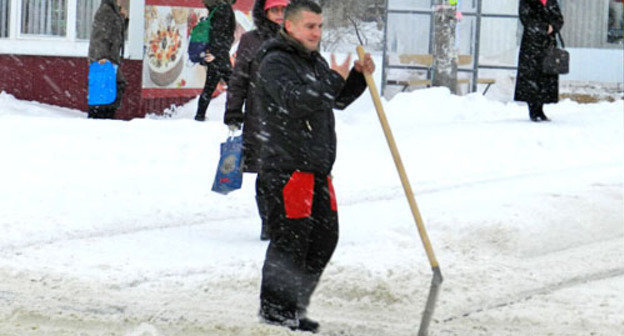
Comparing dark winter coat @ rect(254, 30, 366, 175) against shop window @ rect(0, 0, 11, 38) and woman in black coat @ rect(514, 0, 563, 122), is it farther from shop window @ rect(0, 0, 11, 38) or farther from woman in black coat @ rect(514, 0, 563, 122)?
shop window @ rect(0, 0, 11, 38)

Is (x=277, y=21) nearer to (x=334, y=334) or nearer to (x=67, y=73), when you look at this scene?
(x=334, y=334)

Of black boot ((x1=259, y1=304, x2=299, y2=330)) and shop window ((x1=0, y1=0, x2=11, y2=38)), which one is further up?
shop window ((x1=0, y1=0, x2=11, y2=38))

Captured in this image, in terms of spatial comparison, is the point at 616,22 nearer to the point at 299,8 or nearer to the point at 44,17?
the point at 44,17

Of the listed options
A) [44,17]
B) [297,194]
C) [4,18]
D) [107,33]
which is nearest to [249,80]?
[297,194]

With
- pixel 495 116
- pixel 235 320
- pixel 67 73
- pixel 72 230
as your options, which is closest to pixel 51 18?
pixel 67 73

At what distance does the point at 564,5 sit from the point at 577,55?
1.39 m

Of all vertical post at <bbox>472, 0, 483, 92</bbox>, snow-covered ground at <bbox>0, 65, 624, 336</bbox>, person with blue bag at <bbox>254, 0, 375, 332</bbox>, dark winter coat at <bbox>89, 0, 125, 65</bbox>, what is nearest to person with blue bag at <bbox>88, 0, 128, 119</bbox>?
dark winter coat at <bbox>89, 0, 125, 65</bbox>

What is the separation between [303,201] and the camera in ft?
17.6

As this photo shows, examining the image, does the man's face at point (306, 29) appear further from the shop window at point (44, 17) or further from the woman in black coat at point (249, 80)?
the shop window at point (44, 17)

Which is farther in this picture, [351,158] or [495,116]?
[495,116]

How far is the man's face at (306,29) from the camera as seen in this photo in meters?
5.38

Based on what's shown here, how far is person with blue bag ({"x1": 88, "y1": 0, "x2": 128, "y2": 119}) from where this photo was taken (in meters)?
13.9

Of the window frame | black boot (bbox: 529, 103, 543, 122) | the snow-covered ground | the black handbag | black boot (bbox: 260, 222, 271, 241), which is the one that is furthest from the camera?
the window frame

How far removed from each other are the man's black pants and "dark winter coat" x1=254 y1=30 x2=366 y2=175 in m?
0.08
